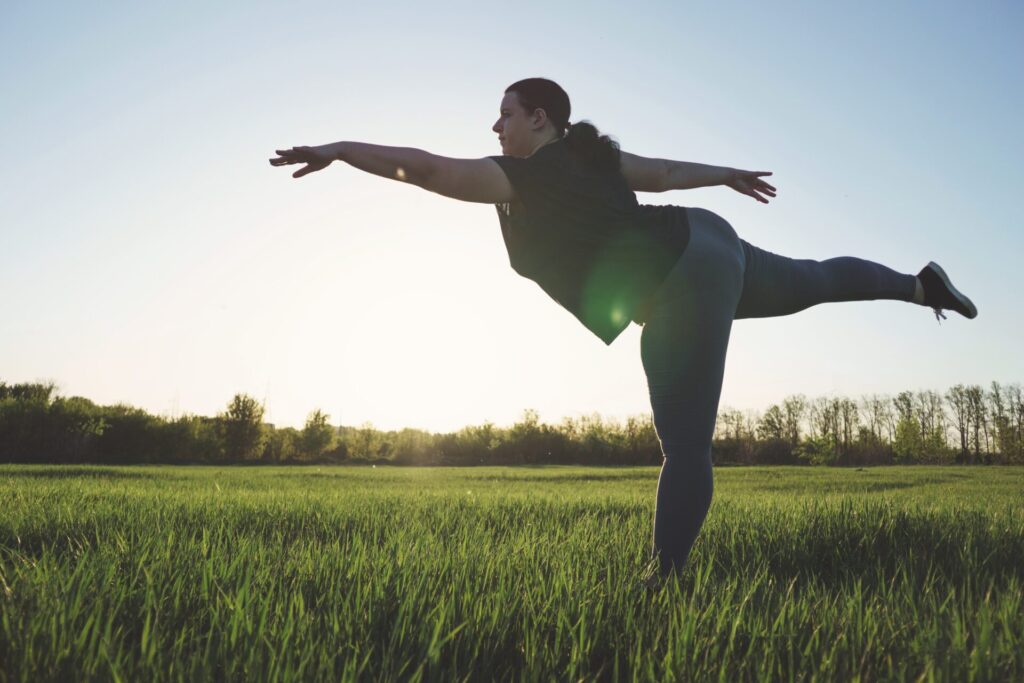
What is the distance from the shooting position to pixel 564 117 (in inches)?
107

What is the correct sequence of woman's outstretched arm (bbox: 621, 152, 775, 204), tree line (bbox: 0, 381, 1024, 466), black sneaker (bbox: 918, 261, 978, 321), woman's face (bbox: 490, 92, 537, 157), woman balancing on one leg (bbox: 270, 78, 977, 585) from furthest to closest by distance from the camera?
tree line (bbox: 0, 381, 1024, 466), black sneaker (bbox: 918, 261, 978, 321), woman's outstretched arm (bbox: 621, 152, 775, 204), woman's face (bbox: 490, 92, 537, 157), woman balancing on one leg (bbox: 270, 78, 977, 585)

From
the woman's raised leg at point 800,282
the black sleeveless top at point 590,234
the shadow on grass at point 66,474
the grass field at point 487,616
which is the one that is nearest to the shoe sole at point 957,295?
the woman's raised leg at point 800,282

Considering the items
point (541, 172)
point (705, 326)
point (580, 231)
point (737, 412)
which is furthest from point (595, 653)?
point (737, 412)

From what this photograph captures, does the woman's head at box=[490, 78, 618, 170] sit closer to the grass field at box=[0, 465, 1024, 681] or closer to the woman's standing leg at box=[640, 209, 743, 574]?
the woman's standing leg at box=[640, 209, 743, 574]

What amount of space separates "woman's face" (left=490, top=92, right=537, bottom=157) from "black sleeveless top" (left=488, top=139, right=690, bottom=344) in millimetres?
257

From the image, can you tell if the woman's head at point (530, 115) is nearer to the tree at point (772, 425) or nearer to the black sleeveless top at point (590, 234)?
the black sleeveless top at point (590, 234)

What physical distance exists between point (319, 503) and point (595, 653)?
391 cm

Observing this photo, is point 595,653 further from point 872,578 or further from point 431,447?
point 431,447

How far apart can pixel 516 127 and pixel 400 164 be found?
0.80 meters

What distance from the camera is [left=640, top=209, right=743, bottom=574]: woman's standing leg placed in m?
2.29

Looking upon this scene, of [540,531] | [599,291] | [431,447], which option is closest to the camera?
[599,291]

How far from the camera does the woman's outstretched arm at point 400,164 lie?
2045 millimetres

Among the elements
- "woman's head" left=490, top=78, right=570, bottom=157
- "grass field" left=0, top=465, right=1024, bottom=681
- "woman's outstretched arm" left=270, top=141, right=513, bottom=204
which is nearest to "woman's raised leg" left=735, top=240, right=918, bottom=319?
"woman's head" left=490, top=78, right=570, bottom=157

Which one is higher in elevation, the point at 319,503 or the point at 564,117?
the point at 564,117
